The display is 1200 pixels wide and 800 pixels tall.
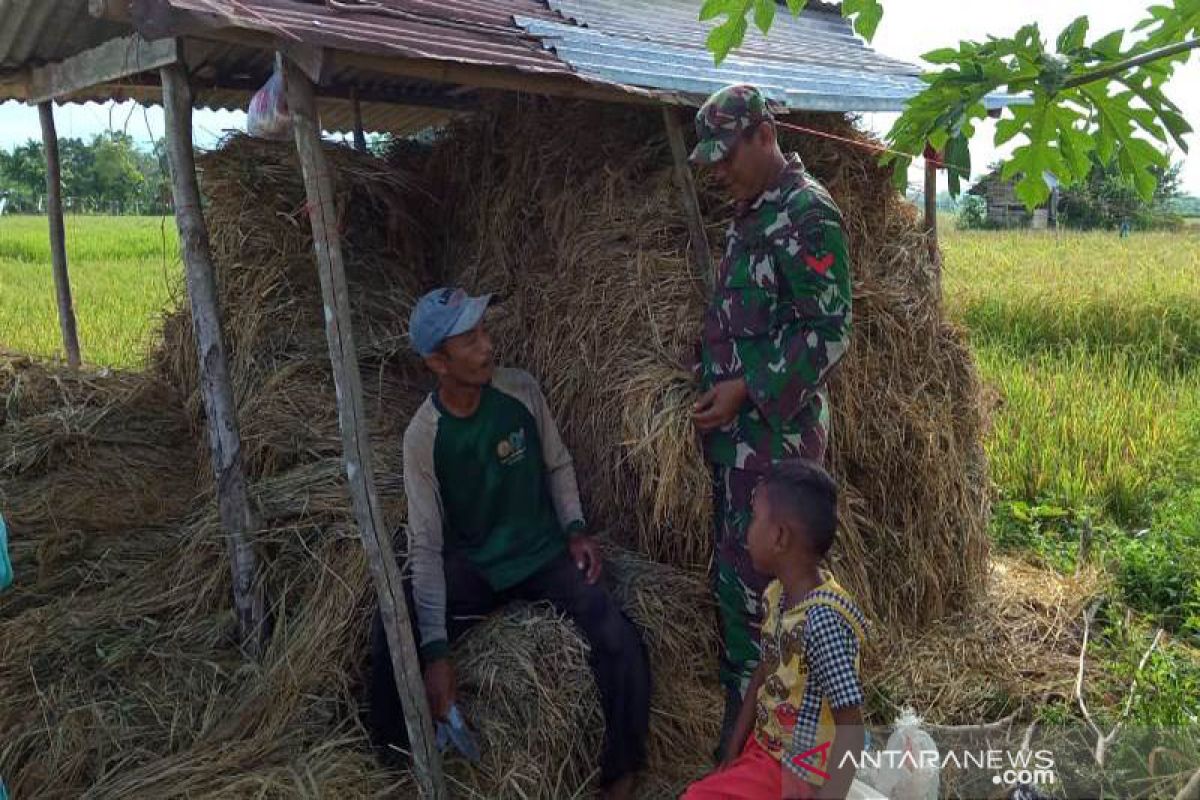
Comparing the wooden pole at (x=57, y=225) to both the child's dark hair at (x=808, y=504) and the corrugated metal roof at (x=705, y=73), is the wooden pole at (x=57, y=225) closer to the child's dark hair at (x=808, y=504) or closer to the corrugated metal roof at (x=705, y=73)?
the corrugated metal roof at (x=705, y=73)

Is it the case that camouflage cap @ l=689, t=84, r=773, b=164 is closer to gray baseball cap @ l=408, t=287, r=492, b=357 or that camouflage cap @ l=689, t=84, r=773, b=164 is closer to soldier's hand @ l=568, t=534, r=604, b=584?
gray baseball cap @ l=408, t=287, r=492, b=357

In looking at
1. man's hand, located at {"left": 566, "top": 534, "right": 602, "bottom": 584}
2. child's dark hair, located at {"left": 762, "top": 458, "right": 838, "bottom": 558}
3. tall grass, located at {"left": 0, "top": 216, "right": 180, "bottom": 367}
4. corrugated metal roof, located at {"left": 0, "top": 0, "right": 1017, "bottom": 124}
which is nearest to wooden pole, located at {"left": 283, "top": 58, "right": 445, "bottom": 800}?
corrugated metal roof, located at {"left": 0, "top": 0, "right": 1017, "bottom": 124}

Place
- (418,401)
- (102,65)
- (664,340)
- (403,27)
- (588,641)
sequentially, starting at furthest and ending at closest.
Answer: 1. (418,401)
2. (102,65)
3. (664,340)
4. (403,27)
5. (588,641)

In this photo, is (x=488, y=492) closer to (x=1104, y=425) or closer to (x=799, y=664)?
(x=799, y=664)

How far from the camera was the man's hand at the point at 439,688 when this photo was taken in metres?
2.79

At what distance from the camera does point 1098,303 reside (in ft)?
34.0

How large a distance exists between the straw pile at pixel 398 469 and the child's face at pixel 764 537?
1.01m

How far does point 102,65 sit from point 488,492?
2.34 meters

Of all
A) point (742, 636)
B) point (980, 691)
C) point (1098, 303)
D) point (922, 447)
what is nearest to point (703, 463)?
point (742, 636)

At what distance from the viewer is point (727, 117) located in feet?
8.34

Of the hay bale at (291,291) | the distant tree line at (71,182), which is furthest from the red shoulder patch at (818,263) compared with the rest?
the distant tree line at (71,182)

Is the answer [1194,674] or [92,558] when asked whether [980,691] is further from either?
[92,558]

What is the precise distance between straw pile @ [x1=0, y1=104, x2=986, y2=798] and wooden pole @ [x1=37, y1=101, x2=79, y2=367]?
1.96 ft

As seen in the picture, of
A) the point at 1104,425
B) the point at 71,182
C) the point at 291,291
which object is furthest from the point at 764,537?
the point at 71,182
